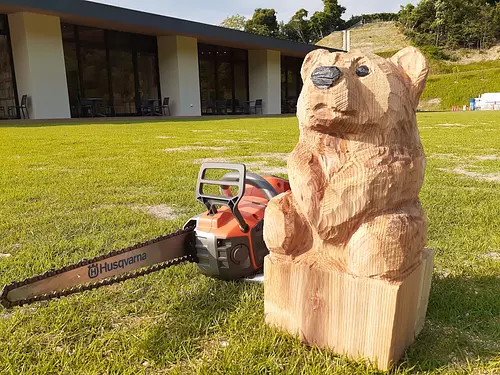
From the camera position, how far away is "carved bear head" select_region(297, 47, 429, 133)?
1370mm

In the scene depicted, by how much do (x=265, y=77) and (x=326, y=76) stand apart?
22.9 m

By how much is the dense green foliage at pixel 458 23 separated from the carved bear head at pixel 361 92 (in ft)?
204

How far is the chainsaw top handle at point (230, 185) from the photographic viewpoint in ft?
6.01

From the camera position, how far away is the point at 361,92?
1.39 meters

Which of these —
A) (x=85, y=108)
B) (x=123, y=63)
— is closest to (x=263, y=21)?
(x=123, y=63)

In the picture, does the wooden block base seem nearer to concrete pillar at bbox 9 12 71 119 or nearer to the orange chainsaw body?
the orange chainsaw body

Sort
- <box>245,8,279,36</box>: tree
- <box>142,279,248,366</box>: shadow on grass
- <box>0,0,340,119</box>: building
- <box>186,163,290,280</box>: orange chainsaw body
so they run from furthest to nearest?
<box>245,8,279,36</box>: tree, <box>0,0,340,119</box>: building, <box>186,163,290,280</box>: orange chainsaw body, <box>142,279,248,366</box>: shadow on grass

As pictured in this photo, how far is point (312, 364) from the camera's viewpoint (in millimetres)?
1496

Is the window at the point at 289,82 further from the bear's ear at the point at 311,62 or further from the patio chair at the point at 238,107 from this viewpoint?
the bear's ear at the point at 311,62

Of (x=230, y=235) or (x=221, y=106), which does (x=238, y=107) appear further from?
(x=230, y=235)

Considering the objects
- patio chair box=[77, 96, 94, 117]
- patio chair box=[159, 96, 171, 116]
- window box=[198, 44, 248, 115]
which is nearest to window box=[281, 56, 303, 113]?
window box=[198, 44, 248, 115]

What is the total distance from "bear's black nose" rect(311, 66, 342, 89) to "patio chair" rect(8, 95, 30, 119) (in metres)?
16.3

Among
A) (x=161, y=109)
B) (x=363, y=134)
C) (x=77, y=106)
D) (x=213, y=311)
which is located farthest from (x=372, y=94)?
(x=161, y=109)

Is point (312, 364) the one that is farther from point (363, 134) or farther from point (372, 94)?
point (372, 94)
